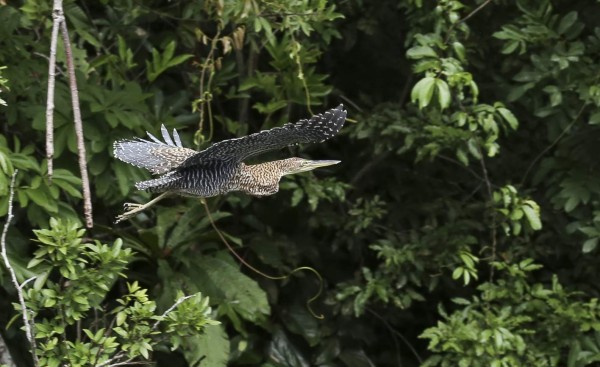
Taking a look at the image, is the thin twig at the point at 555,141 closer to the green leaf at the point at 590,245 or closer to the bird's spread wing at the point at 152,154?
the green leaf at the point at 590,245

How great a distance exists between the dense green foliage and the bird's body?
0.88m

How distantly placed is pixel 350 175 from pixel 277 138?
9.59 feet

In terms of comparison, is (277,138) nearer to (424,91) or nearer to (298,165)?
(298,165)

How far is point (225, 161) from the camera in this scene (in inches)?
149

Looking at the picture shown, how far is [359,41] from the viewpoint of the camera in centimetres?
655

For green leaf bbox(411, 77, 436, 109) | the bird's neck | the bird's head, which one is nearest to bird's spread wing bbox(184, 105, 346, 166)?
the bird's neck

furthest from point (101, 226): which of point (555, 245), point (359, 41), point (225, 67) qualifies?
point (555, 245)

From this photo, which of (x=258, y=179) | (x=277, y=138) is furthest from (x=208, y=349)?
(x=277, y=138)

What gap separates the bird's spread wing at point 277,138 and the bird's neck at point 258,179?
A: 0.13 meters

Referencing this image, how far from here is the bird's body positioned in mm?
3557

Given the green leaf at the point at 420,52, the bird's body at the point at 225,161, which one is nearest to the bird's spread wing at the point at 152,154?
the bird's body at the point at 225,161

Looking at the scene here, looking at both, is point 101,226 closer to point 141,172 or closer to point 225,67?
point 141,172

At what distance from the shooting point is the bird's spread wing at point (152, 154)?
3.88m

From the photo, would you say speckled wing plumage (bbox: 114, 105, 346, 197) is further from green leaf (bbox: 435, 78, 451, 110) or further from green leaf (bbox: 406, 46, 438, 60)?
green leaf (bbox: 406, 46, 438, 60)
